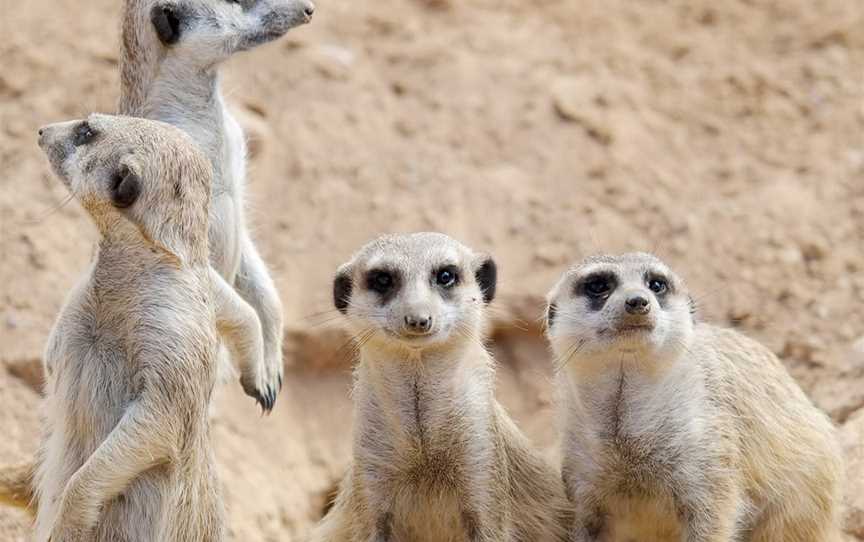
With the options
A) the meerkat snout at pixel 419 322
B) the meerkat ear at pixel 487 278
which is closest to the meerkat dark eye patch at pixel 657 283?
the meerkat ear at pixel 487 278

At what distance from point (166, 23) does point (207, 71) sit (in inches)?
8.7

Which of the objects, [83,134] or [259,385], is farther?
[259,385]

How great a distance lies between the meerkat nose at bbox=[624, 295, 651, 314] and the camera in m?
4.45

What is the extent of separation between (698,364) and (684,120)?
116 inches

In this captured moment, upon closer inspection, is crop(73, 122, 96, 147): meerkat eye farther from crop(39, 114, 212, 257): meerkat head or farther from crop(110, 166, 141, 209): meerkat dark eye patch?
crop(110, 166, 141, 209): meerkat dark eye patch

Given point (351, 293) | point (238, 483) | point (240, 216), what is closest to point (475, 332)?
point (351, 293)

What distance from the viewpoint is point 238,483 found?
5941mm

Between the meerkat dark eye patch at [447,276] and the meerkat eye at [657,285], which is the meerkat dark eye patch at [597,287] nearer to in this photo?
the meerkat eye at [657,285]

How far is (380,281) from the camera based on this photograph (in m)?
4.64

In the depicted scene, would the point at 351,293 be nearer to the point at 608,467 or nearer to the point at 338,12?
the point at 608,467

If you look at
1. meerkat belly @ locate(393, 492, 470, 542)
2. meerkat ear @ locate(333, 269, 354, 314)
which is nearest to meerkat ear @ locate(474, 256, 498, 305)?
meerkat ear @ locate(333, 269, 354, 314)

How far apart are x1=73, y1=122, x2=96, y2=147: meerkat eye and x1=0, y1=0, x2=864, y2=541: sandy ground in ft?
5.56

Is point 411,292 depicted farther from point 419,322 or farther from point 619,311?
point 619,311

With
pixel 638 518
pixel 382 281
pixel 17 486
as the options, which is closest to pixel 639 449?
pixel 638 518
